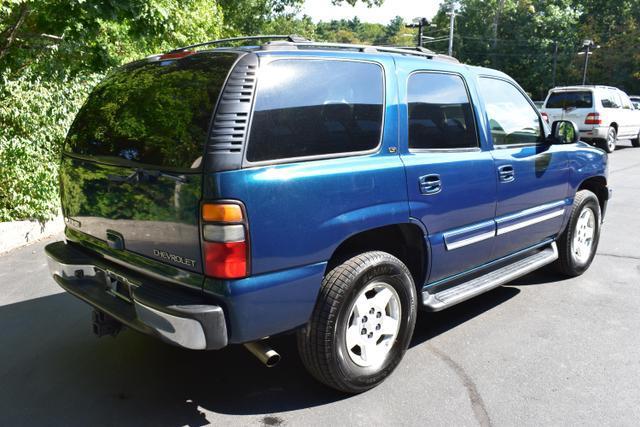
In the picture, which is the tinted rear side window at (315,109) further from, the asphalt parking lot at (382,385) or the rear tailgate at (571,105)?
the rear tailgate at (571,105)

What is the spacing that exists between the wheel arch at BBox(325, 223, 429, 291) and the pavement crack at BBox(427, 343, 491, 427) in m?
0.50

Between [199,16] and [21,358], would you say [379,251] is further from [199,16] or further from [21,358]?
[199,16]

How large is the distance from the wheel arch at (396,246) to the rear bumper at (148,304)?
0.76 metres

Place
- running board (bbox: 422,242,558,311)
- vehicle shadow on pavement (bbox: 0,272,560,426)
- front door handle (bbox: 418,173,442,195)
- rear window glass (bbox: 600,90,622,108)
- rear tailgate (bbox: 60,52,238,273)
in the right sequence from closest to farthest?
rear tailgate (bbox: 60,52,238,273) < vehicle shadow on pavement (bbox: 0,272,560,426) < front door handle (bbox: 418,173,442,195) < running board (bbox: 422,242,558,311) < rear window glass (bbox: 600,90,622,108)

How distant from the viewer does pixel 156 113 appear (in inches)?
113

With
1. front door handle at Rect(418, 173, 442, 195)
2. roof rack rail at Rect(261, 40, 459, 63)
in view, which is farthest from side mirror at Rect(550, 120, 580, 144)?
front door handle at Rect(418, 173, 442, 195)

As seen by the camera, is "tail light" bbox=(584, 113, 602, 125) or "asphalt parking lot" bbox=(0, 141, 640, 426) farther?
"tail light" bbox=(584, 113, 602, 125)

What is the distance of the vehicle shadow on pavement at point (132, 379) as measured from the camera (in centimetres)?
303

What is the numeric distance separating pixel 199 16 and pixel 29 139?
4.84 metres

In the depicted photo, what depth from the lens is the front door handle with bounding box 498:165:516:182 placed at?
396cm

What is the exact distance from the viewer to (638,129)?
1817 centimetres

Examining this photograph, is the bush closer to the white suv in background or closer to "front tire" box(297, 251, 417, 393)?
"front tire" box(297, 251, 417, 393)

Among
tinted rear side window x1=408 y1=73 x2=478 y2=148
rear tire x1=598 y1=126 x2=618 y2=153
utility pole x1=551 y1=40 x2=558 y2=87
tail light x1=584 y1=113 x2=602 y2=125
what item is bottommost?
Answer: rear tire x1=598 y1=126 x2=618 y2=153

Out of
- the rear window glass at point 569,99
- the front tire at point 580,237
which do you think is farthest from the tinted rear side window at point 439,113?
the rear window glass at point 569,99
